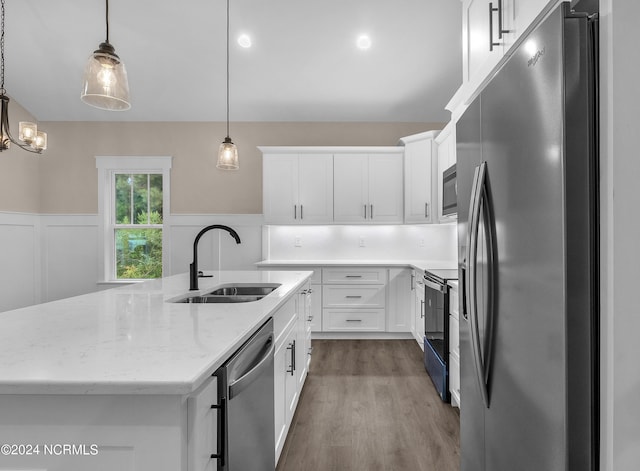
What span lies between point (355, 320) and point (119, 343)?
3436 mm

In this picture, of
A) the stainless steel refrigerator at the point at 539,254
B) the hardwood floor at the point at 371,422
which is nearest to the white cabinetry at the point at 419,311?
the hardwood floor at the point at 371,422

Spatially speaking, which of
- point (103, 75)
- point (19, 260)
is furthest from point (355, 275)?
point (19, 260)

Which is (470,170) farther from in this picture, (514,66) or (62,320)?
(62,320)

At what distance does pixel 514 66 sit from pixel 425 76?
140 inches

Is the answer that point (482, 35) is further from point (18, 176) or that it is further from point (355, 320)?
point (18, 176)

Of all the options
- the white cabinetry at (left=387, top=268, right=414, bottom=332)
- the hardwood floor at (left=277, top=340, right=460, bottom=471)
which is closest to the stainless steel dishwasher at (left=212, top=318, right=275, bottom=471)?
the hardwood floor at (left=277, top=340, right=460, bottom=471)

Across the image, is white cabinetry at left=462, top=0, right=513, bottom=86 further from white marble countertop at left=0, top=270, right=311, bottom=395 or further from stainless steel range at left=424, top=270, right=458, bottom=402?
white marble countertop at left=0, top=270, right=311, bottom=395

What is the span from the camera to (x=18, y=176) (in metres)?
4.66

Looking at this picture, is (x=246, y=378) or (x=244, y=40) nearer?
(x=246, y=378)

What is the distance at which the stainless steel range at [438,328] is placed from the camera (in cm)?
252

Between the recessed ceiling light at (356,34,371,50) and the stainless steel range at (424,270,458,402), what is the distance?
250cm

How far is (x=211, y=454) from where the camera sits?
2.81 feet

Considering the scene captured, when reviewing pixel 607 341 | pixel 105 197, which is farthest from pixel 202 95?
pixel 607 341

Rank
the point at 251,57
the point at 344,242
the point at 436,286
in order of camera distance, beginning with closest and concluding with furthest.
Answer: the point at 436,286 < the point at 251,57 < the point at 344,242
